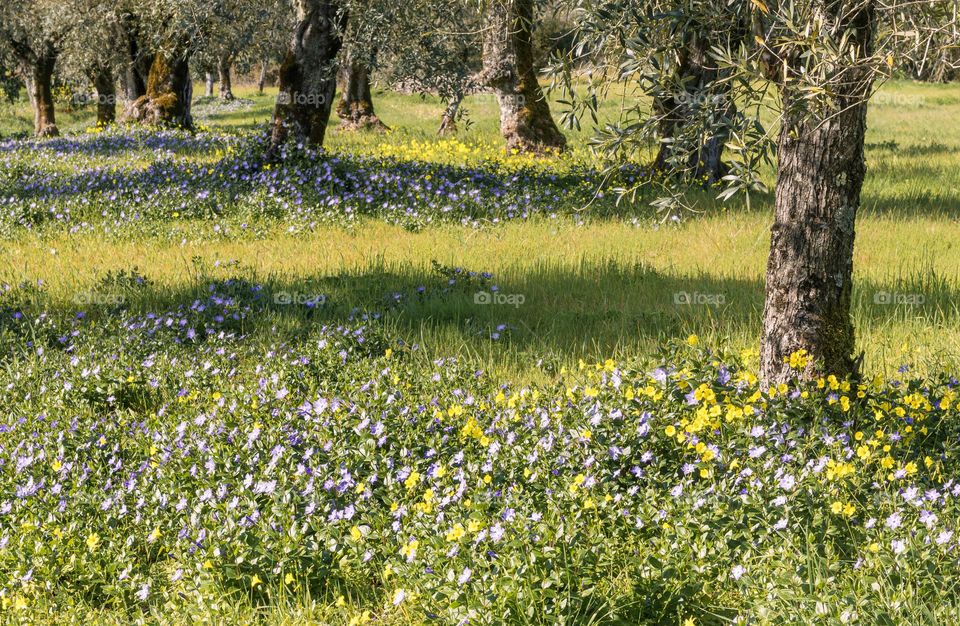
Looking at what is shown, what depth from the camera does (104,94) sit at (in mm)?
37906

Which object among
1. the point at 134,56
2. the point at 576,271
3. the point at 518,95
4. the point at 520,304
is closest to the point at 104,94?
the point at 134,56

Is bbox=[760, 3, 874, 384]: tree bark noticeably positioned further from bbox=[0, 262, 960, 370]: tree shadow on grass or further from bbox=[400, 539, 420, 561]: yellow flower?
bbox=[400, 539, 420, 561]: yellow flower

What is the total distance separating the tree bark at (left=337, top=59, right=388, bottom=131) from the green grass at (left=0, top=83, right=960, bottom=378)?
1583 centimetres

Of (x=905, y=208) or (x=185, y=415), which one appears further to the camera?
(x=905, y=208)

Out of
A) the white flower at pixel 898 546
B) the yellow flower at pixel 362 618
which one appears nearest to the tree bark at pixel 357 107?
the yellow flower at pixel 362 618

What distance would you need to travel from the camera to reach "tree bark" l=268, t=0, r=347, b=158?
15094mm

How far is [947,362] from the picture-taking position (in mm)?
6164

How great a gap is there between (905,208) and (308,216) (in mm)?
8684

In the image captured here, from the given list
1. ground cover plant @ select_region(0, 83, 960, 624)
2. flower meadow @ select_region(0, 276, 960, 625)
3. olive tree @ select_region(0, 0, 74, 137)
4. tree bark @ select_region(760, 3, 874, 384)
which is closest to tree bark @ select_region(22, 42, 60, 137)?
olive tree @ select_region(0, 0, 74, 137)

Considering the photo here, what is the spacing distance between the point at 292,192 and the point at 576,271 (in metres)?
5.68

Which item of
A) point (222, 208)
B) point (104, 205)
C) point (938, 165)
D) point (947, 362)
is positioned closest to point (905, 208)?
point (938, 165)

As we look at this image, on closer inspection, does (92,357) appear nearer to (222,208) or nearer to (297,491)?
(297,491)

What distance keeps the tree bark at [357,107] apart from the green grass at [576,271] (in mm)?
15834

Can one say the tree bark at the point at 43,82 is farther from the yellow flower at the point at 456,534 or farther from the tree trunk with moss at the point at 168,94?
the yellow flower at the point at 456,534
